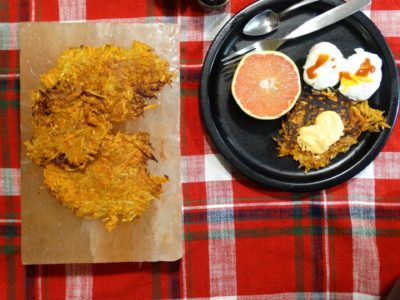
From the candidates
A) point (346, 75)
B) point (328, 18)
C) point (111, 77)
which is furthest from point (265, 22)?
point (111, 77)

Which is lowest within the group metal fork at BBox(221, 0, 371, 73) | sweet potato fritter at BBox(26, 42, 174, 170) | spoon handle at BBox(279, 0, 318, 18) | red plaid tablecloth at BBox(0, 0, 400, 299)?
red plaid tablecloth at BBox(0, 0, 400, 299)

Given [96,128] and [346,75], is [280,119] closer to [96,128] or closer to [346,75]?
[346,75]

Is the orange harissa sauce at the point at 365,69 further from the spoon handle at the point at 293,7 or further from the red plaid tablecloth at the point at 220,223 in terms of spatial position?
the spoon handle at the point at 293,7

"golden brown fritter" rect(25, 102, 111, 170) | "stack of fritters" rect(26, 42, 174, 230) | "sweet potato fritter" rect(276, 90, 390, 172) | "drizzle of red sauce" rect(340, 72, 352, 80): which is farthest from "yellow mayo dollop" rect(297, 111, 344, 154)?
"golden brown fritter" rect(25, 102, 111, 170)

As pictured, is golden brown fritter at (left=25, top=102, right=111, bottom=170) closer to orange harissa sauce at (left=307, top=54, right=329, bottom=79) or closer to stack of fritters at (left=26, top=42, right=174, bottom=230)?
stack of fritters at (left=26, top=42, right=174, bottom=230)

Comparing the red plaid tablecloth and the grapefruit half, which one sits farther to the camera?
the red plaid tablecloth

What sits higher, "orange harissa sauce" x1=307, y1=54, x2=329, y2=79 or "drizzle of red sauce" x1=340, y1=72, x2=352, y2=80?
"orange harissa sauce" x1=307, y1=54, x2=329, y2=79

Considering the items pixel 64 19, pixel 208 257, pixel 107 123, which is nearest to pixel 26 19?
pixel 64 19

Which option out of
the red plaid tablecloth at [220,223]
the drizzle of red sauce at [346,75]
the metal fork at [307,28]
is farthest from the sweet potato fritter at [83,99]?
the drizzle of red sauce at [346,75]
